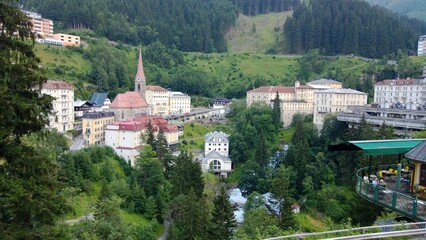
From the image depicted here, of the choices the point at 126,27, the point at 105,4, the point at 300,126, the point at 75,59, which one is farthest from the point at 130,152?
the point at 105,4

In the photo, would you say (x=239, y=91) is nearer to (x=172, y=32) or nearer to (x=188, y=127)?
(x=188, y=127)

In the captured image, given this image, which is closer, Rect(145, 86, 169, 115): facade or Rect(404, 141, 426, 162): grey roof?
Rect(404, 141, 426, 162): grey roof

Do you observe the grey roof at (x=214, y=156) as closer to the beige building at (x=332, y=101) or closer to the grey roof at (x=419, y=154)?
the beige building at (x=332, y=101)

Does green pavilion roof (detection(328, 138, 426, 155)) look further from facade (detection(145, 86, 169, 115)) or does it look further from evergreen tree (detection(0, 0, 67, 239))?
facade (detection(145, 86, 169, 115))

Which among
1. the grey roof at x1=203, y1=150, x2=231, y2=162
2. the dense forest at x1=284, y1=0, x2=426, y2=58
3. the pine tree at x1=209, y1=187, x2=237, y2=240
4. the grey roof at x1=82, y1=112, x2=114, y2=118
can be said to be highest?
the dense forest at x1=284, y1=0, x2=426, y2=58

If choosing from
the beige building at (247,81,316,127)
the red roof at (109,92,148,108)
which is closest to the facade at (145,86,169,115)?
the red roof at (109,92,148,108)

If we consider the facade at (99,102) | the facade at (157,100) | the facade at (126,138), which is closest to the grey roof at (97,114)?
the facade at (126,138)
